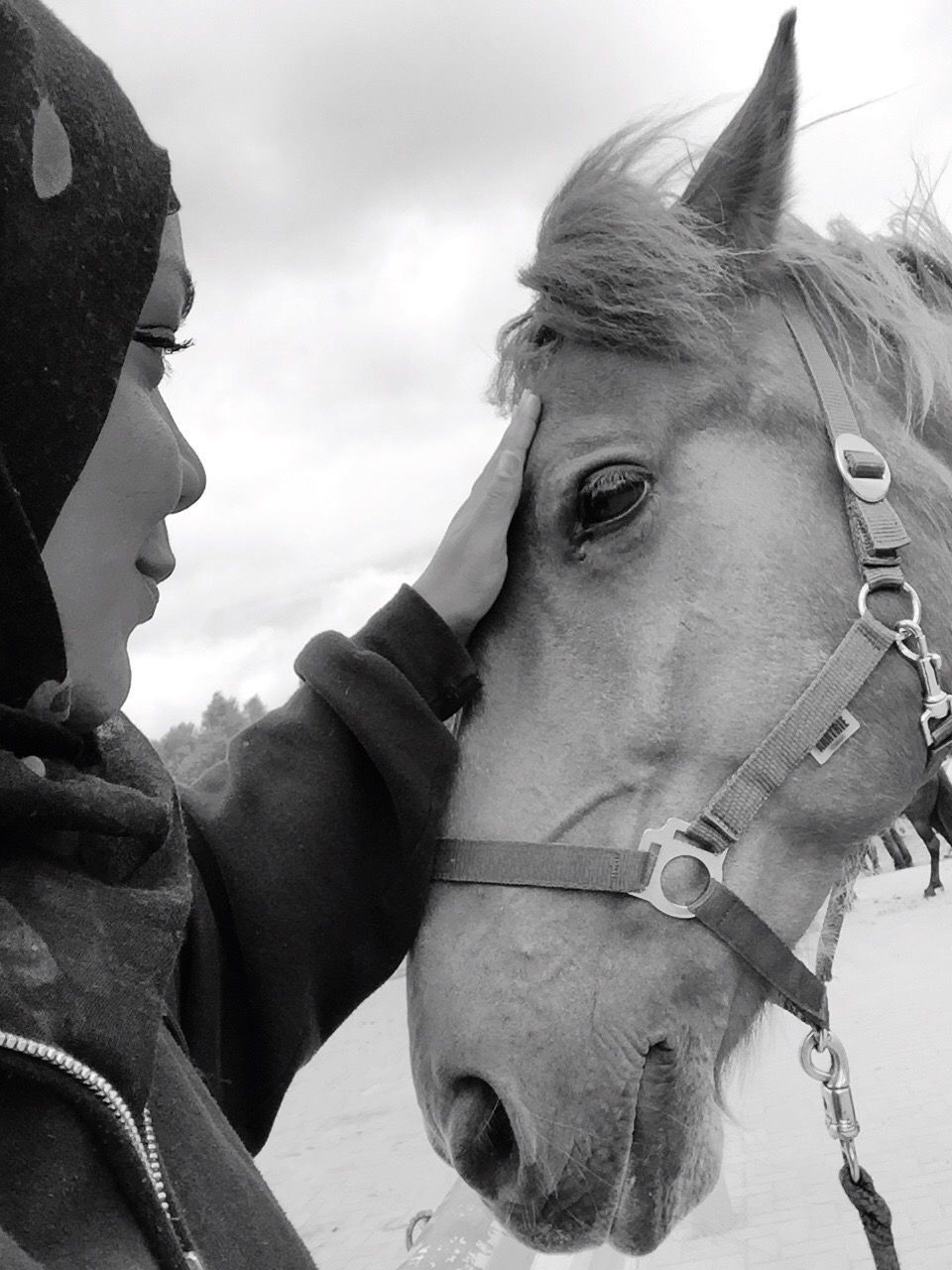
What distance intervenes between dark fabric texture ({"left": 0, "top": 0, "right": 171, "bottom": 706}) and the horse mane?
956 millimetres

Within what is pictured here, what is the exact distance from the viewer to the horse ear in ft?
5.63

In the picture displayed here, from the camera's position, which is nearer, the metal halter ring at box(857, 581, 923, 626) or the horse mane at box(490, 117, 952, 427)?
the metal halter ring at box(857, 581, 923, 626)

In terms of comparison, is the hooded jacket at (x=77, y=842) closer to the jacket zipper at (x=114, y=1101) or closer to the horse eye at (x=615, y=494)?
the jacket zipper at (x=114, y=1101)

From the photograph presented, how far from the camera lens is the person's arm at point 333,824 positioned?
157cm

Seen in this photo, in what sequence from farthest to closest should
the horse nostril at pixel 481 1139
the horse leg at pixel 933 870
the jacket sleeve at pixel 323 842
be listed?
1. the horse leg at pixel 933 870
2. the jacket sleeve at pixel 323 842
3. the horse nostril at pixel 481 1139

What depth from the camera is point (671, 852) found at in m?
1.51

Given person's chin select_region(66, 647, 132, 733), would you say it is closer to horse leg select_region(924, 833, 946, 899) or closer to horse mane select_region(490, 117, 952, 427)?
horse mane select_region(490, 117, 952, 427)

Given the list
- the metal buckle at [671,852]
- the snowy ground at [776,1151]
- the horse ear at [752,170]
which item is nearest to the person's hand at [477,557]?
the metal buckle at [671,852]

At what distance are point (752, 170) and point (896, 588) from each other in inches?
30.2

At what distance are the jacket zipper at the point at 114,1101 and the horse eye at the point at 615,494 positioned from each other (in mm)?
1082

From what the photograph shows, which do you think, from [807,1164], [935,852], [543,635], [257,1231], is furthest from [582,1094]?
[935,852]

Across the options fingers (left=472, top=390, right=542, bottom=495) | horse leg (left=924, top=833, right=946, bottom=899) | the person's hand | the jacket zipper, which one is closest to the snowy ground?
the person's hand

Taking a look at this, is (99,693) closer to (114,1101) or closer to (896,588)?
(114,1101)

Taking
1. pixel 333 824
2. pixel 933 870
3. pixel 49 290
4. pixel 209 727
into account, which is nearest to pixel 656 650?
pixel 333 824
